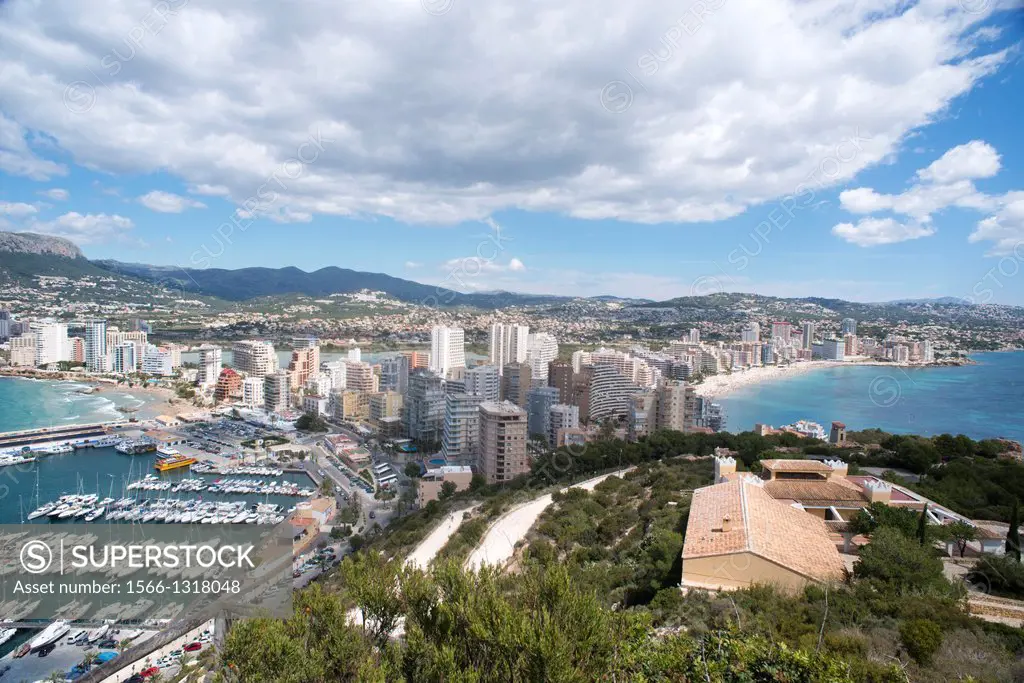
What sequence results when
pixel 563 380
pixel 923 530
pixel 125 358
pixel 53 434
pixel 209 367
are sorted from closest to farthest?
1. pixel 923 530
2. pixel 53 434
3. pixel 563 380
4. pixel 209 367
5. pixel 125 358

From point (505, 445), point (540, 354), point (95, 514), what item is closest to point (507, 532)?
point (505, 445)

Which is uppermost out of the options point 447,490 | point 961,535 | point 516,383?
point 961,535

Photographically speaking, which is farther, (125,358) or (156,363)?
(125,358)

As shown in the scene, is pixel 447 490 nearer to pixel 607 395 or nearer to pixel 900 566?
pixel 900 566

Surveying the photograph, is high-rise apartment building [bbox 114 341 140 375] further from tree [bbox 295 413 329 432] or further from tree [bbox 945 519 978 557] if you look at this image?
tree [bbox 945 519 978 557]

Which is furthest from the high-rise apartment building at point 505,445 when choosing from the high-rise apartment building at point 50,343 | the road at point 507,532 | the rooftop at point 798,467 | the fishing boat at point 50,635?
the high-rise apartment building at point 50,343

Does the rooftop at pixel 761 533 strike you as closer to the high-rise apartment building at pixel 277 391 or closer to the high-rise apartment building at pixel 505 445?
the high-rise apartment building at pixel 505 445

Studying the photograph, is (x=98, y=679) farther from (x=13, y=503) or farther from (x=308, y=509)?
(x=13, y=503)
